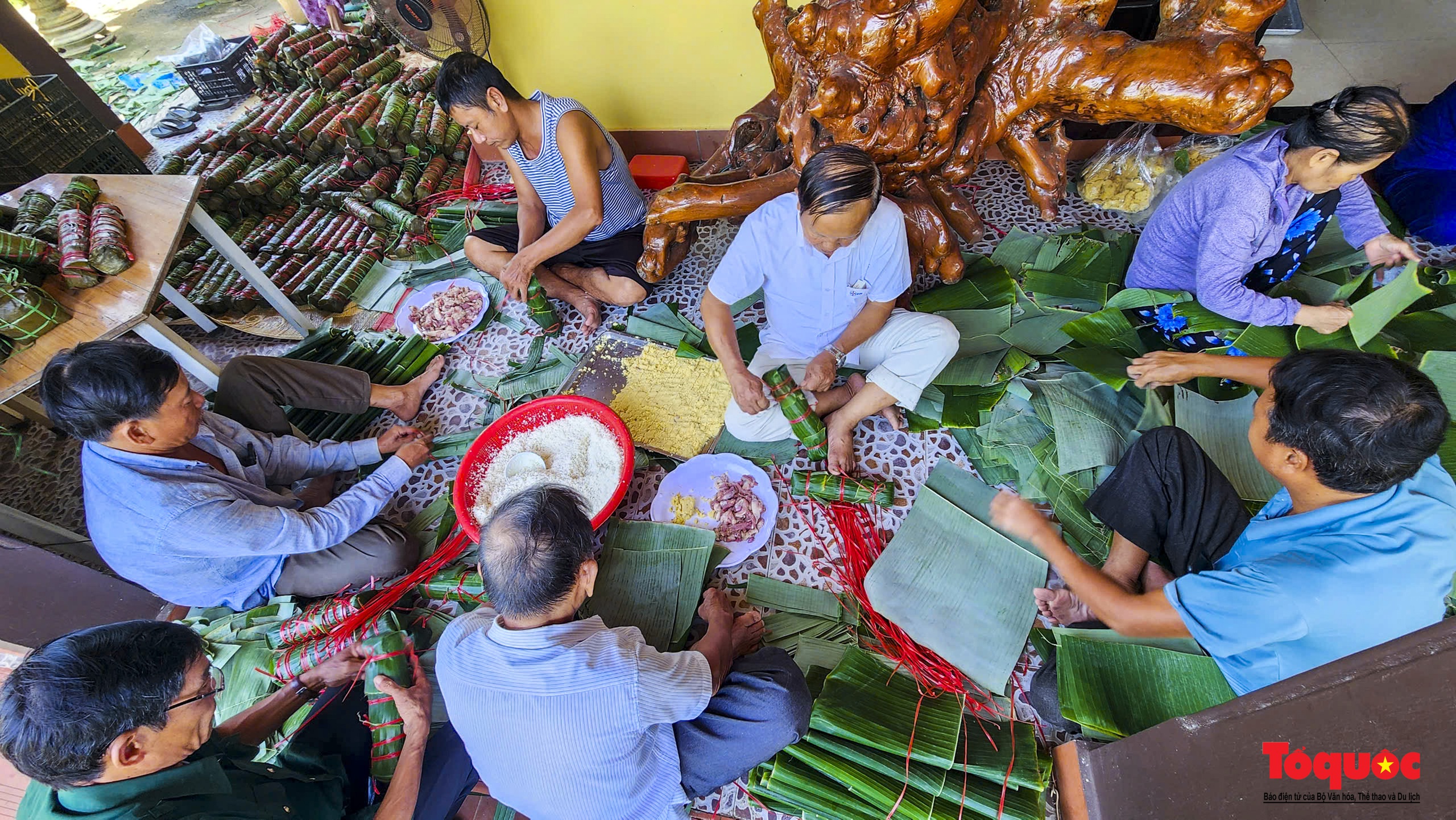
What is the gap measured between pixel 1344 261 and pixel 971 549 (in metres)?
1.91

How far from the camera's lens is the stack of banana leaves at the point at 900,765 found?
163 centimetres

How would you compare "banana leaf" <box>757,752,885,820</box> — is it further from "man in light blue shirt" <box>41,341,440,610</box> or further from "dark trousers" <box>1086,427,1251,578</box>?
"man in light blue shirt" <box>41,341,440,610</box>

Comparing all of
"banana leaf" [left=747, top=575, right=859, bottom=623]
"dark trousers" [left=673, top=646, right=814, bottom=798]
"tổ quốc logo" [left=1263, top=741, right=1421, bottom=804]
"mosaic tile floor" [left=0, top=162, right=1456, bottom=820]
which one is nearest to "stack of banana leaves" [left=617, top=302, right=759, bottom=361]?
"mosaic tile floor" [left=0, top=162, right=1456, bottom=820]

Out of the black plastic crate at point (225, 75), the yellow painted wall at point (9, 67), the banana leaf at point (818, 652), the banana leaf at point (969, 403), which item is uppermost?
the yellow painted wall at point (9, 67)

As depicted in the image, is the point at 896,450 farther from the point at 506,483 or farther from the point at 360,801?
the point at 360,801

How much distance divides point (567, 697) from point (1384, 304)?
278 centimetres

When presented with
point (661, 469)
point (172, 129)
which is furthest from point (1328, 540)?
point (172, 129)

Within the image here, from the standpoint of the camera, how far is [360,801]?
1791mm

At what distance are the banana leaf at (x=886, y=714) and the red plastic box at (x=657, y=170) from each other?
9.46 feet

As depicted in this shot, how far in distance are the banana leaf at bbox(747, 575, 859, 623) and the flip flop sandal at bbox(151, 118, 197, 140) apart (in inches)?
236

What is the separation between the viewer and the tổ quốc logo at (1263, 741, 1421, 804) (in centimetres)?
69

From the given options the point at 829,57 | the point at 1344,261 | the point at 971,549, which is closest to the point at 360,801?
the point at 971,549

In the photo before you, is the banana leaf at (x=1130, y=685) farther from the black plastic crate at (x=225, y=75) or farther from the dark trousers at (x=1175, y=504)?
the black plastic crate at (x=225, y=75)

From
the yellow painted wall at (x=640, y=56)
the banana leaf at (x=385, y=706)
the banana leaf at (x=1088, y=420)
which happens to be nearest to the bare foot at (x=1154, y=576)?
the banana leaf at (x=1088, y=420)
